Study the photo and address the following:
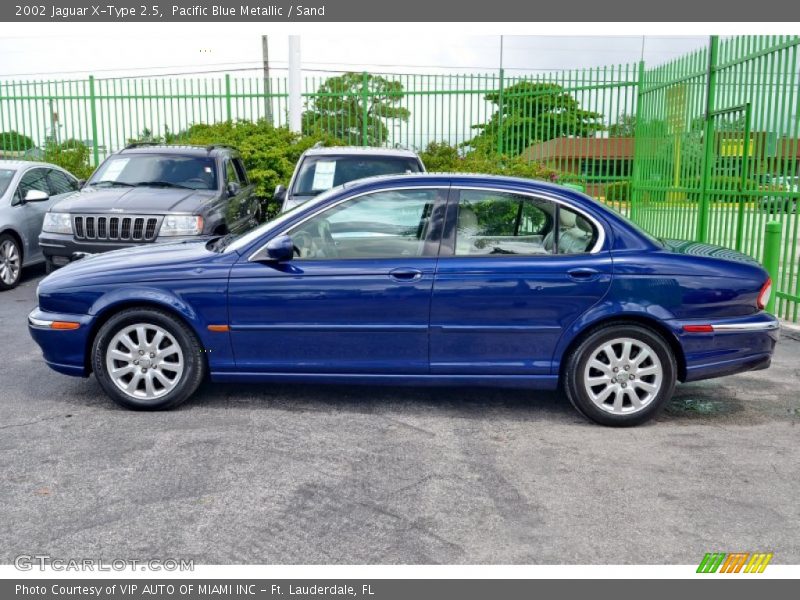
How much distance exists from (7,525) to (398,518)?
6.10ft

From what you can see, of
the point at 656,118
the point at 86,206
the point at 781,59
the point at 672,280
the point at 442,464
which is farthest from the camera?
the point at 656,118

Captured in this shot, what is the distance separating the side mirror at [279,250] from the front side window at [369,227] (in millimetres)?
124

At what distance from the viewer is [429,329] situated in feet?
17.9

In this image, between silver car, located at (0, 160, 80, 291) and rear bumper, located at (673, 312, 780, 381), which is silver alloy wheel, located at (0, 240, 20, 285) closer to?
silver car, located at (0, 160, 80, 291)

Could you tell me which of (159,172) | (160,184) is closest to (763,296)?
(160,184)

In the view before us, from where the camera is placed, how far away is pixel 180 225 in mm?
9250

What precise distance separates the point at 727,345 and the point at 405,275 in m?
2.18

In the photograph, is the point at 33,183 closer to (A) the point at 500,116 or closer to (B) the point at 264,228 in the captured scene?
(B) the point at 264,228

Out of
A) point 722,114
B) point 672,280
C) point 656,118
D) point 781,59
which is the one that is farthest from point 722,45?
point 672,280

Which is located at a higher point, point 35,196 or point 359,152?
point 359,152

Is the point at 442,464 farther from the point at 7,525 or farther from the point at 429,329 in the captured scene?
the point at 7,525

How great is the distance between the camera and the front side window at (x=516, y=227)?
219 inches

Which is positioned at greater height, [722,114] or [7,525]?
[722,114]

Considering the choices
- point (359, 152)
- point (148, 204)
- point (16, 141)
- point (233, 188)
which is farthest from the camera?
point (16, 141)
